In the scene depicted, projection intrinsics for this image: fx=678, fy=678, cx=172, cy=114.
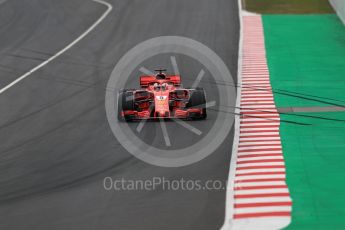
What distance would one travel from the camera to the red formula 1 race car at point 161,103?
80.0 ft

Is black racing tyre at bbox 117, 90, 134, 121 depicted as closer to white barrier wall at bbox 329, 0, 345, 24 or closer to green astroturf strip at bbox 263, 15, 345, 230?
green astroturf strip at bbox 263, 15, 345, 230

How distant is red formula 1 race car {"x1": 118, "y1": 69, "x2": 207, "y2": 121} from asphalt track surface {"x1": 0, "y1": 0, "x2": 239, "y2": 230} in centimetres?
61

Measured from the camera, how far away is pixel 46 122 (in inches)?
989

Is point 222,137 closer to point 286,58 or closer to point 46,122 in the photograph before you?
point 46,122

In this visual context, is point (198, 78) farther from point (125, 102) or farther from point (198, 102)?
point (125, 102)

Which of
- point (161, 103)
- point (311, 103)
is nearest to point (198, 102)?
point (161, 103)

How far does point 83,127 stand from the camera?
80.1ft

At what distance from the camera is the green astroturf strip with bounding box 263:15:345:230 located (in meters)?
17.3

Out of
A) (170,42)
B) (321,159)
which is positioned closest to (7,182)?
(321,159)

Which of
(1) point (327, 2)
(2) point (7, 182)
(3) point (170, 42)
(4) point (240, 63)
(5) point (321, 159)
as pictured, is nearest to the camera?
(2) point (7, 182)

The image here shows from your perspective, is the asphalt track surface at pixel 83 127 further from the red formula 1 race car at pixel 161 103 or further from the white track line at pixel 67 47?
the red formula 1 race car at pixel 161 103

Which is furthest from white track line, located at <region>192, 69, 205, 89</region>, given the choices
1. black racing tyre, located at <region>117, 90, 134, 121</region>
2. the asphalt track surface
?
black racing tyre, located at <region>117, 90, 134, 121</region>

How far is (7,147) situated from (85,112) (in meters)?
4.51

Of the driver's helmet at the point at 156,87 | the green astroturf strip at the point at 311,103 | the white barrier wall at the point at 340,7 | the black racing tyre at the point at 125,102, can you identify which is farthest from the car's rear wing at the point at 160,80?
the white barrier wall at the point at 340,7
